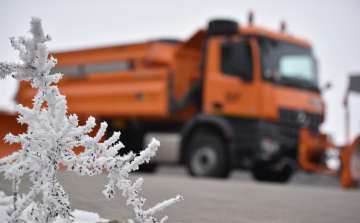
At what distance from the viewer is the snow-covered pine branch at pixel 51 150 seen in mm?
2730

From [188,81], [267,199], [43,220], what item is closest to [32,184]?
[43,220]

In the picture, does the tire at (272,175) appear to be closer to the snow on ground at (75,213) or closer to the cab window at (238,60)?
the cab window at (238,60)

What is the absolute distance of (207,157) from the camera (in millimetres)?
11484

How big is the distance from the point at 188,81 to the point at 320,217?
7301mm

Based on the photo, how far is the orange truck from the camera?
11008 mm

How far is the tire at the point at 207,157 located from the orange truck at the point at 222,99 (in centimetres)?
2

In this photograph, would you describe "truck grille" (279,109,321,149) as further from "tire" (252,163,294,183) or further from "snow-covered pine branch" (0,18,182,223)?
"snow-covered pine branch" (0,18,182,223)

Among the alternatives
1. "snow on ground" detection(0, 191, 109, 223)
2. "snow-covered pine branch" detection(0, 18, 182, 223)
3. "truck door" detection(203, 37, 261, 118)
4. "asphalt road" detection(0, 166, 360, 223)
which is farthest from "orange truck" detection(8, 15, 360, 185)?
"snow-covered pine branch" detection(0, 18, 182, 223)

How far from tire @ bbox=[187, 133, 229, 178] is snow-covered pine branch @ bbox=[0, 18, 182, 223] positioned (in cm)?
840

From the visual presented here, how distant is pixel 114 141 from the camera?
9.25 feet

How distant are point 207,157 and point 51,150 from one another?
28.9 ft

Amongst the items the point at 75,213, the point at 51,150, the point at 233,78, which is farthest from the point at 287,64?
the point at 51,150

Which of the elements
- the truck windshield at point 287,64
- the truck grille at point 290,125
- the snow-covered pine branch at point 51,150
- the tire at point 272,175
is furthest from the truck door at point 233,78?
the snow-covered pine branch at point 51,150

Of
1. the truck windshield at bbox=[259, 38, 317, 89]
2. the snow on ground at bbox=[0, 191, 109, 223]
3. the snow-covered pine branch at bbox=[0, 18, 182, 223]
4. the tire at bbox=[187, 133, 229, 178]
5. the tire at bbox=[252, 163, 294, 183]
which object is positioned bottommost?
the tire at bbox=[252, 163, 294, 183]
